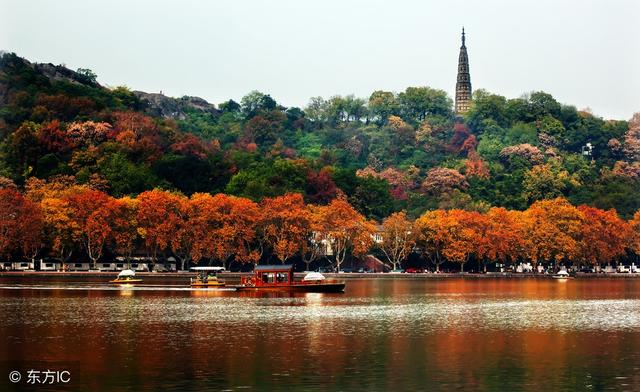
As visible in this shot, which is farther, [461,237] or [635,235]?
[635,235]

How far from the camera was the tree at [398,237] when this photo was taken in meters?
160

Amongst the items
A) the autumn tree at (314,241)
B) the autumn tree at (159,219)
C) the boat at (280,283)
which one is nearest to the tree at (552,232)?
the autumn tree at (314,241)

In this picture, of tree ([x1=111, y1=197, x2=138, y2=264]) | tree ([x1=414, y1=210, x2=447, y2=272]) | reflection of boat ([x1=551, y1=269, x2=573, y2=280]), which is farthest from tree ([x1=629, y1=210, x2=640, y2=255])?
tree ([x1=111, y1=197, x2=138, y2=264])

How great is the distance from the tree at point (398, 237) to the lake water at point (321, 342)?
56.5 m

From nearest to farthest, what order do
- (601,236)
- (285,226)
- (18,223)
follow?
(18,223), (285,226), (601,236)

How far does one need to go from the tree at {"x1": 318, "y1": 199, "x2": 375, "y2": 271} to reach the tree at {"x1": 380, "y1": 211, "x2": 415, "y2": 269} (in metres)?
3.82

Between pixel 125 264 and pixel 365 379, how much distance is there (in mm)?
111846

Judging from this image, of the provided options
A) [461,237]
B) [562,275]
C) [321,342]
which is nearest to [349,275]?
[461,237]

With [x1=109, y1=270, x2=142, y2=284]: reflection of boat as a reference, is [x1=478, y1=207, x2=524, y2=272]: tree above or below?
above

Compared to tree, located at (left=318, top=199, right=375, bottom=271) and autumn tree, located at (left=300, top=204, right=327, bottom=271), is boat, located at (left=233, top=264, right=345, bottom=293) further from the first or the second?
tree, located at (left=318, top=199, right=375, bottom=271)

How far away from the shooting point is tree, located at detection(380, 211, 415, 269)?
525ft

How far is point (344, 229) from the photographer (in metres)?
154

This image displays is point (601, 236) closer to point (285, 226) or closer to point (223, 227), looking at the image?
point (285, 226)

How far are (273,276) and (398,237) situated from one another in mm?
50428
